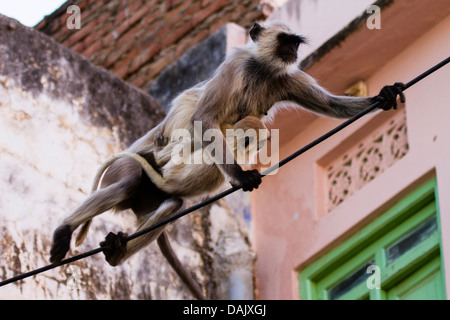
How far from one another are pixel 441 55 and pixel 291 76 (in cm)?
155

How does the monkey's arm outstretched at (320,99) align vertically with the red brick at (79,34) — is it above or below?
below

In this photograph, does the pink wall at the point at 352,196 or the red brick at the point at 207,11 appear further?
the red brick at the point at 207,11

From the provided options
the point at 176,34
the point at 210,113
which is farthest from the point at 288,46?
the point at 176,34

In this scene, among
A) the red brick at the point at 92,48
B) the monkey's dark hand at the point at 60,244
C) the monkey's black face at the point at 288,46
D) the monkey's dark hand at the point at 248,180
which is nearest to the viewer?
the monkey's dark hand at the point at 248,180

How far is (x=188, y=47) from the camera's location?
8625 millimetres

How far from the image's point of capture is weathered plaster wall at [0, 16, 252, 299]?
606cm

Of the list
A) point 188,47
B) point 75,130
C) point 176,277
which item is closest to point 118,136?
point 75,130

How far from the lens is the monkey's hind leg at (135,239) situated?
477 centimetres

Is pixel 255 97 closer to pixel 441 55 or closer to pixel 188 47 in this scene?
pixel 441 55

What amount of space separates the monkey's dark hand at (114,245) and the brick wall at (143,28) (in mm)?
3530

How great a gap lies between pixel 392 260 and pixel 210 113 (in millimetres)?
1875

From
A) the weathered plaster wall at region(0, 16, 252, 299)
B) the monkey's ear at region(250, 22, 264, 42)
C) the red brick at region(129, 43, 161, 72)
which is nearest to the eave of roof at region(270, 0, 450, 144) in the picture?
the weathered plaster wall at region(0, 16, 252, 299)

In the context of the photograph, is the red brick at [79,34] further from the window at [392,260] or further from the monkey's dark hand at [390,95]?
the monkey's dark hand at [390,95]

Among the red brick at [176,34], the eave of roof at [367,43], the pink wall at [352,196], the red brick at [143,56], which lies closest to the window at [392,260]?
the pink wall at [352,196]
